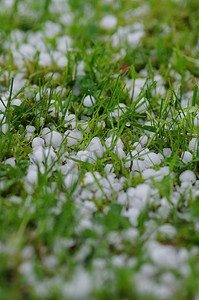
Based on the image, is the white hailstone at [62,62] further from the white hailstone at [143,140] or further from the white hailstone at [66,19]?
the white hailstone at [143,140]

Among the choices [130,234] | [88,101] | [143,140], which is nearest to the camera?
[130,234]

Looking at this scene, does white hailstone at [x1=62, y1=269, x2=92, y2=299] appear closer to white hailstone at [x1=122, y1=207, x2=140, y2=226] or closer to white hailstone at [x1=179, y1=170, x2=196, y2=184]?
white hailstone at [x1=122, y1=207, x2=140, y2=226]

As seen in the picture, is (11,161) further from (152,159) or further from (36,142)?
(152,159)

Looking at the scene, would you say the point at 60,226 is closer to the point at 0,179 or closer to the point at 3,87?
the point at 0,179

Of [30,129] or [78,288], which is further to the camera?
[30,129]

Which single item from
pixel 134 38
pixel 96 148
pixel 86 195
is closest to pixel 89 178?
pixel 86 195

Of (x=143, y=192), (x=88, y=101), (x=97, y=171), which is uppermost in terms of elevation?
(x=88, y=101)

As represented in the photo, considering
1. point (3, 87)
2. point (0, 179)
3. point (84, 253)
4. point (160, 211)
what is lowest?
point (84, 253)

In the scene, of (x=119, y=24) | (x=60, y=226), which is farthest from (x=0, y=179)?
(x=119, y=24)
